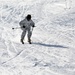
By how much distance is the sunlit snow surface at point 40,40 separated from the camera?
14609mm

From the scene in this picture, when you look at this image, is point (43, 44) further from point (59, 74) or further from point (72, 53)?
point (59, 74)

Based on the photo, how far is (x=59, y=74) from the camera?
1381 centimetres

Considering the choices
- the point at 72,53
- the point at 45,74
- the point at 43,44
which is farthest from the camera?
the point at 43,44

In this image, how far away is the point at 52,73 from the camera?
13.9 metres

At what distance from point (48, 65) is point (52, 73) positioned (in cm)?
95

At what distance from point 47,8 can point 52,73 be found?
581 inches

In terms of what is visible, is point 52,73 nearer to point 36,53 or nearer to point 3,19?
point 36,53

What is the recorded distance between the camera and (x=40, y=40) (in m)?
19.2

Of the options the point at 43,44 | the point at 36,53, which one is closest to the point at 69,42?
the point at 43,44

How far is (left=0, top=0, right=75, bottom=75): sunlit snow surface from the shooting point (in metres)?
14.6

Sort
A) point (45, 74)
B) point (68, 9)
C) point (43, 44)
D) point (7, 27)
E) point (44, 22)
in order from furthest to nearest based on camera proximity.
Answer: point (68, 9) → point (44, 22) → point (7, 27) → point (43, 44) → point (45, 74)

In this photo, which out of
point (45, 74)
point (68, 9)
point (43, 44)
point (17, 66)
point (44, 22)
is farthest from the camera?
point (68, 9)

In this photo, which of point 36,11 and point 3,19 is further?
point 36,11

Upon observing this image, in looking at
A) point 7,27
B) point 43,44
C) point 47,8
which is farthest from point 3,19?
point 43,44
